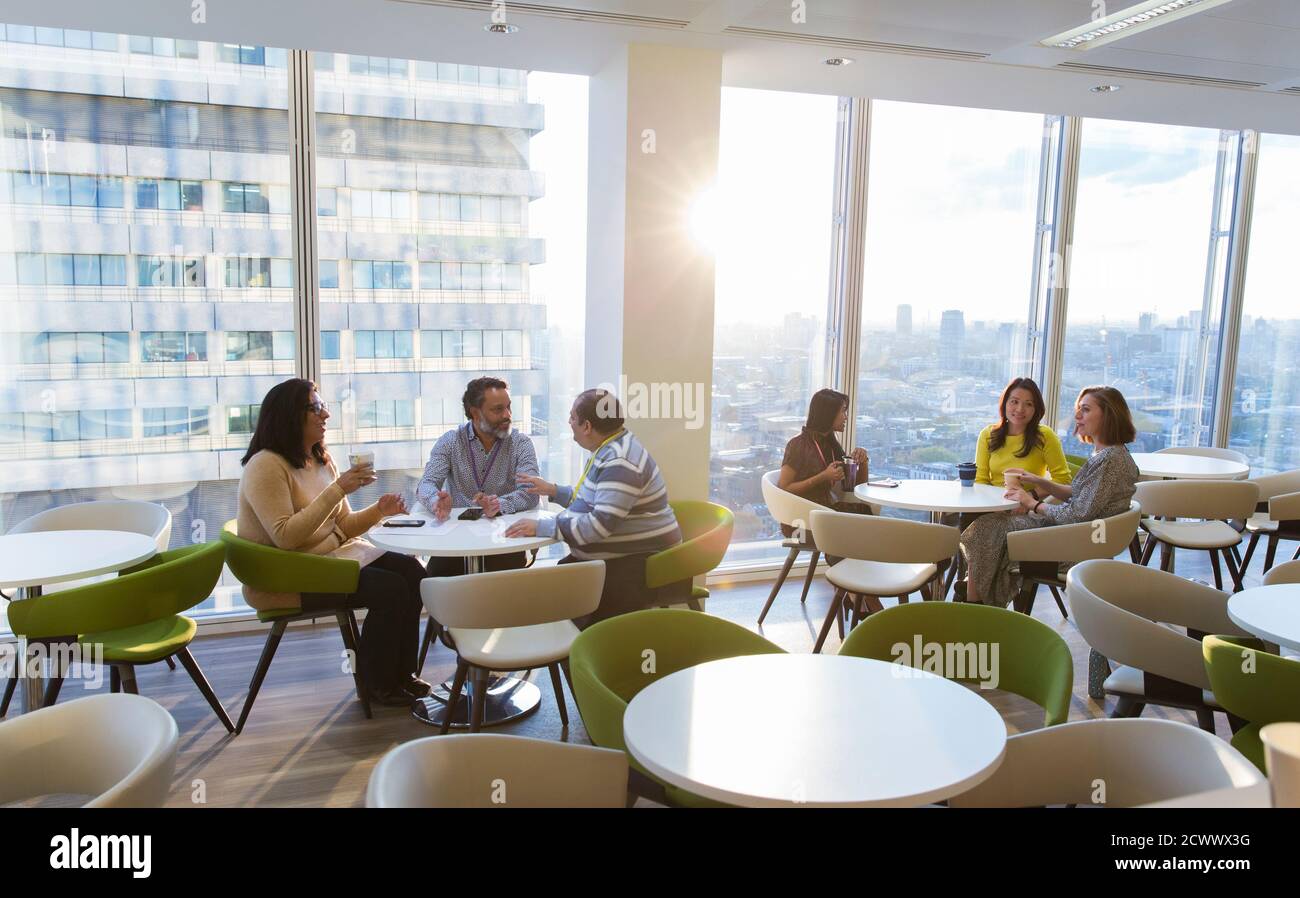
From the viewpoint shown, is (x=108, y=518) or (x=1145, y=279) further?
(x=1145, y=279)

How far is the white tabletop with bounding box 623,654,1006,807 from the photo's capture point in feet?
6.28

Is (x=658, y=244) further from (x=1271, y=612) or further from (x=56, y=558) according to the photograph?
(x=1271, y=612)

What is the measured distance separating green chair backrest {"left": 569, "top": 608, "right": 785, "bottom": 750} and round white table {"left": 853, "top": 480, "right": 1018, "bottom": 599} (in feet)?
6.86

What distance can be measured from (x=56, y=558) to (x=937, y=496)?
3960mm

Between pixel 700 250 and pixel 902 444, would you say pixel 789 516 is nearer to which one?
pixel 700 250

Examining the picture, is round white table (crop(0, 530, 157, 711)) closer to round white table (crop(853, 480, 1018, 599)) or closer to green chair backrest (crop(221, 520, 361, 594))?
green chair backrest (crop(221, 520, 361, 594))

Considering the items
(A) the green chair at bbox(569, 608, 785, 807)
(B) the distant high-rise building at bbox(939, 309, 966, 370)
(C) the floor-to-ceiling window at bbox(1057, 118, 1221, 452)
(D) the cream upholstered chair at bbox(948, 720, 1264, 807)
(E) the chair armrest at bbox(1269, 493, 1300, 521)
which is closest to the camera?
(D) the cream upholstered chair at bbox(948, 720, 1264, 807)

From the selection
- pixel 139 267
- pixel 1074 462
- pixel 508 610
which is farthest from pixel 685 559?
pixel 1074 462

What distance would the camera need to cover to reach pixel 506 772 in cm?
206

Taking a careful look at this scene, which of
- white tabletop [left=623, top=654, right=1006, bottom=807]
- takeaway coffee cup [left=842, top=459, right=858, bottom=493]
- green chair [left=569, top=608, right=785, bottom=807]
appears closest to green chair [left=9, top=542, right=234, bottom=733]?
green chair [left=569, top=608, right=785, bottom=807]

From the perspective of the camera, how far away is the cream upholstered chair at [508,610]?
3.26 metres
